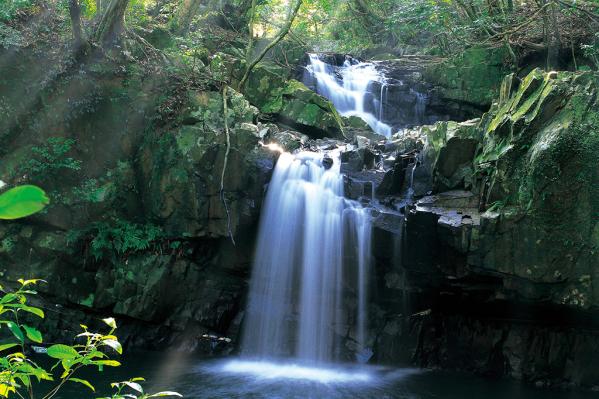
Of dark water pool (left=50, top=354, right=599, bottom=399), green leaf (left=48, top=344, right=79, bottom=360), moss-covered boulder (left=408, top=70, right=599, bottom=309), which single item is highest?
moss-covered boulder (left=408, top=70, right=599, bottom=309)

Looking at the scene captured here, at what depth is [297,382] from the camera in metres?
8.16

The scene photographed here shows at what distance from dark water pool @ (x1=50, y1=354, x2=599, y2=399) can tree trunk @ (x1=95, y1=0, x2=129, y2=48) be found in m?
6.52

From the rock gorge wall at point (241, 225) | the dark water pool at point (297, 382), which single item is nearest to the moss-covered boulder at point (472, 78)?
the rock gorge wall at point (241, 225)

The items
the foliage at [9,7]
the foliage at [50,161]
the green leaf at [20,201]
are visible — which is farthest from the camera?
the foliage at [50,161]

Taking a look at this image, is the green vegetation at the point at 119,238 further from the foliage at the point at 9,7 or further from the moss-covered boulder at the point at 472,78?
the moss-covered boulder at the point at 472,78

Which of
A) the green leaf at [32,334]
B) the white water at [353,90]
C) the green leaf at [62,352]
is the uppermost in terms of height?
the white water at [353,90]

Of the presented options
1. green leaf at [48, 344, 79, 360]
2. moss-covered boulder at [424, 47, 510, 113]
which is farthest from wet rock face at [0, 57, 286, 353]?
green leaf at [48, 344, 79, 360]

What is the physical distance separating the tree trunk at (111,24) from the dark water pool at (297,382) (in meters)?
6.52

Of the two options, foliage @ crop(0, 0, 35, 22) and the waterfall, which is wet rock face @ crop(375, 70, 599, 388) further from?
foliage @ crop(0, 0, 35, 22)

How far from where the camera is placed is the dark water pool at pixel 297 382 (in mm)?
7580

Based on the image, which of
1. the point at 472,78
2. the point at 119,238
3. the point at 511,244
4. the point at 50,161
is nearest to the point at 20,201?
the point at 511,244

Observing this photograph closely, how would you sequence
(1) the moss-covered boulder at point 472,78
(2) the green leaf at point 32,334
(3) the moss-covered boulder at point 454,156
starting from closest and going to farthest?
1. (2) the green leaf at point 32,334
2. (3) the moss-covered boulder at point 454,156
3. (1) the moss-covered boulder at point 472,78

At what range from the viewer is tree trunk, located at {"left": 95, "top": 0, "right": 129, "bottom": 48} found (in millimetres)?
10336

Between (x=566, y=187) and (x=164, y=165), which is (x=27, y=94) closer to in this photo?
(x=164, y=165)
